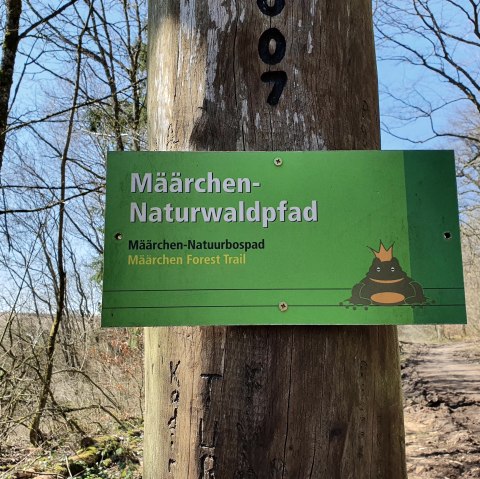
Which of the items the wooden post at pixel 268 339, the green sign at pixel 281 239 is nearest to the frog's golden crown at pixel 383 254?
the green sign at pixel 281 239

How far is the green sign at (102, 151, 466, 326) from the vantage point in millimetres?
1095

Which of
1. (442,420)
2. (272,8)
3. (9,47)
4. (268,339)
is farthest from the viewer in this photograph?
(442,420)

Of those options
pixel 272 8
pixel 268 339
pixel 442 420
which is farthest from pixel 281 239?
pixel 442 420

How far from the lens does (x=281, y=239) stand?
3.65 ft

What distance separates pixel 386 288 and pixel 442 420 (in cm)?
824

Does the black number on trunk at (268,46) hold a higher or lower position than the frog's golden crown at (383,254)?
higher

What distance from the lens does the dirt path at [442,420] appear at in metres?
5.72

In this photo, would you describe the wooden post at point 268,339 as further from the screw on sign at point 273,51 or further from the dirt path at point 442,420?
the dirt path at point 442,420

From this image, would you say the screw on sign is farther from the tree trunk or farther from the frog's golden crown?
the tree trunk

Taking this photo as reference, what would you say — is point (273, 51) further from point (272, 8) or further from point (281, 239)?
point (281, 239)

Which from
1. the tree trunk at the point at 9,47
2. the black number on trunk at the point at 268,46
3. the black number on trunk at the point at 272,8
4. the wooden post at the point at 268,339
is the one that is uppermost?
the tree trunk at the point at 9,47

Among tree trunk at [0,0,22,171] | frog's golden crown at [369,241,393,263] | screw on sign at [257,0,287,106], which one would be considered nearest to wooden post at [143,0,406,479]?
screw on sign at [257,0,287,106]

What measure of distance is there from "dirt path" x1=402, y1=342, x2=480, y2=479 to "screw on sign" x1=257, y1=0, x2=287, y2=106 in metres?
5.42

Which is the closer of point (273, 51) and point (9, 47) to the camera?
point (273, 51)
